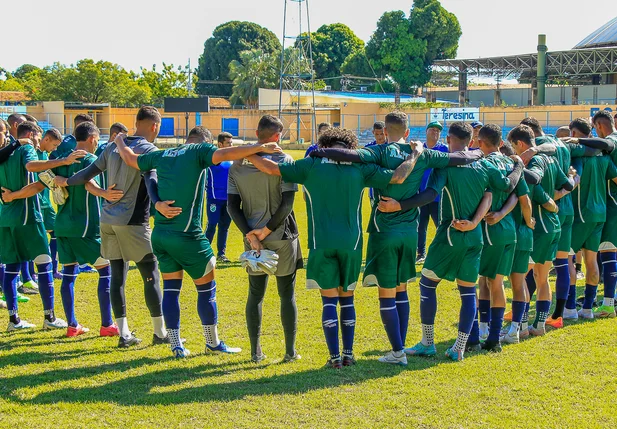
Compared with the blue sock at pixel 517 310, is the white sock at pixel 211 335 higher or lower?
lower

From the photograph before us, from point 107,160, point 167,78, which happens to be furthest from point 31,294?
point 167,78

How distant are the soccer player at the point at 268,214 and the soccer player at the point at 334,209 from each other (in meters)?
0.22

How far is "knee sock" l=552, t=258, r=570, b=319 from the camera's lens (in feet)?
27.0

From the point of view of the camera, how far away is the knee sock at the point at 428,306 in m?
6.94

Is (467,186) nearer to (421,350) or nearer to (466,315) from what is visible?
(466,315)

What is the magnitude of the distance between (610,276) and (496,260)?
8.28ft

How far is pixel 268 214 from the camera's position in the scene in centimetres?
661

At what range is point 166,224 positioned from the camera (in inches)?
264

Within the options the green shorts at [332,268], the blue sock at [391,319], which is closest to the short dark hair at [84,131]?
the green shorts at [332,268]

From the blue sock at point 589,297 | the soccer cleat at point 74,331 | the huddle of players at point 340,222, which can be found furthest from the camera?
the blue sock at point 589,297

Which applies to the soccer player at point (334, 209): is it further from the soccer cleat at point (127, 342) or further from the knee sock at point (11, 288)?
the knee sock at point (11, 288)

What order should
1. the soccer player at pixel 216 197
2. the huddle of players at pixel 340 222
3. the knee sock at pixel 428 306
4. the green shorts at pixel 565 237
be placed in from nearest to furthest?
the huddle of players at pixel 340 222 → the knee sock at pixel 428 306 → the green shorts at pixel 565 237 → the soccer player at pixel 216 197

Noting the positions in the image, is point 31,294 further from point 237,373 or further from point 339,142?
point 339,142

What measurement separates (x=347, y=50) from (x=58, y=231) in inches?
3546
